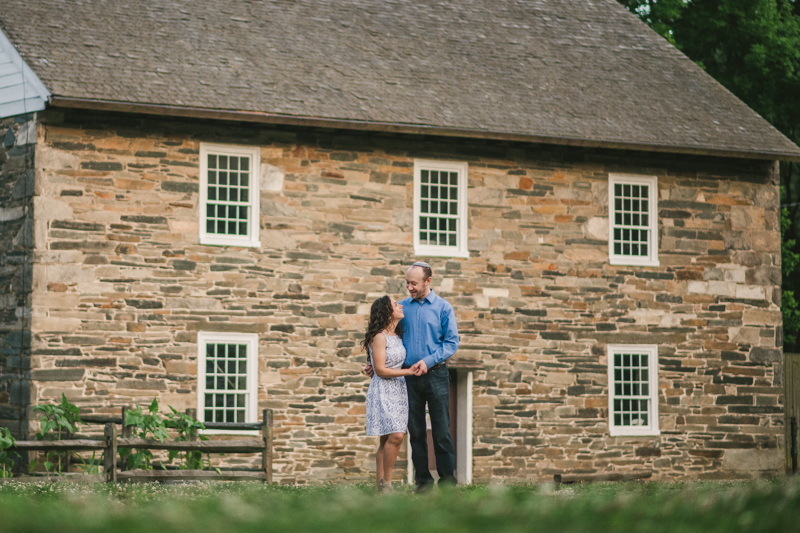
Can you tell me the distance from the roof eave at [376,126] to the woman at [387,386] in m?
6.51

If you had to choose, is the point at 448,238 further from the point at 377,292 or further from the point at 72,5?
the point at 72,5

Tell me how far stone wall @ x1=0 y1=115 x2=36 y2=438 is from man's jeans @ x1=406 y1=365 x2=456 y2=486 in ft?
22.9

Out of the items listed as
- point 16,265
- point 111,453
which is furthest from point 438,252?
point 111,453

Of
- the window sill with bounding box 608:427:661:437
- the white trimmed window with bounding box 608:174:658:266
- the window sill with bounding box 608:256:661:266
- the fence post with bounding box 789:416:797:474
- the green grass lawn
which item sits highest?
the white trimmed window with bounding box 608:174:658:266

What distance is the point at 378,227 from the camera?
17.1 m

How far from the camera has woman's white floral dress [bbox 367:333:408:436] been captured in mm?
10023

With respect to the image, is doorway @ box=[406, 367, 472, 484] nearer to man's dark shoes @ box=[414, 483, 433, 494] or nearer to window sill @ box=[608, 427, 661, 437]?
window sill @ box=[608, 427, 661, 437]

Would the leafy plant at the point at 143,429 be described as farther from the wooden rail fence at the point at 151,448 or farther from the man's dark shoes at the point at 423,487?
the man's dark shoes at the point at 423,487

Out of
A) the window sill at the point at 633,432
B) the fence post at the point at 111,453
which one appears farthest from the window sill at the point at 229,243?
the window sill at the point at 633,432

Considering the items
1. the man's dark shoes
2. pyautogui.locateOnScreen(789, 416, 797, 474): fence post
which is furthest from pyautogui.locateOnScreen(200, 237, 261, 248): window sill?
pyautogui.locateOnScreen(789, 416, 797, 474): fence post

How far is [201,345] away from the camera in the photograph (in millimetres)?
15977

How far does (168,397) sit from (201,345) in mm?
877

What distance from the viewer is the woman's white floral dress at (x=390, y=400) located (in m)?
10.0

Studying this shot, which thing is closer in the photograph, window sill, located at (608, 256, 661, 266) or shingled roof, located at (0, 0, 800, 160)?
shingled roof, located at (0, 0, 800, 160)
